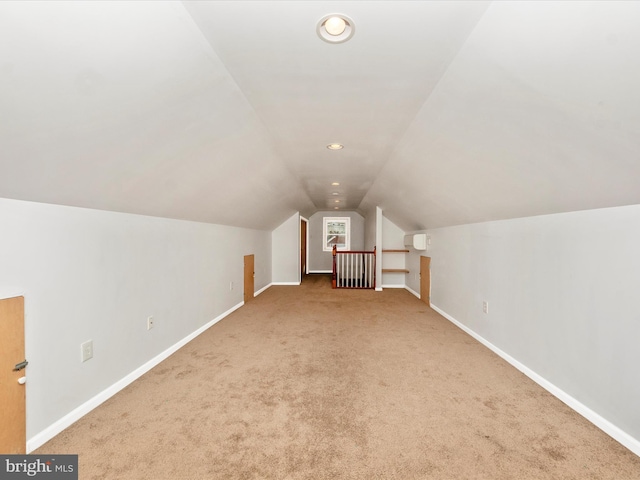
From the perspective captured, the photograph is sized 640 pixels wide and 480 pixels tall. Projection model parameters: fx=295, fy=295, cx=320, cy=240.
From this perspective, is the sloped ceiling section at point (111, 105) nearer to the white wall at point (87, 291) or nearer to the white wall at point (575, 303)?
the white wall at point (87, 291)

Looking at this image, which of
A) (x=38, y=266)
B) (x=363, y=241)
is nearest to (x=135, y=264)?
(x=38, y=266)

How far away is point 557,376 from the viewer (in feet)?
7.63

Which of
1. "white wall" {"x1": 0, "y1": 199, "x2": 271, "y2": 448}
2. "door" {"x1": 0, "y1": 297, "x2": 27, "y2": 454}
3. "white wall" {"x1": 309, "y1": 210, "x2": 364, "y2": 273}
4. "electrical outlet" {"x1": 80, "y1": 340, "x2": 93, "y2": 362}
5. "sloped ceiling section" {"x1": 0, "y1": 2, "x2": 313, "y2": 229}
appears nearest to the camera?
"sloped ceiling section" {"x1": 0, "y1": 2, "x2": 313, "y2": 229}

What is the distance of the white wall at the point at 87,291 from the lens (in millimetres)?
1729

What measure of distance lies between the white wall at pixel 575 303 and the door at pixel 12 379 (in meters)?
3.52

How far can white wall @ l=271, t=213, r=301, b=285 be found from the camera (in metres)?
7.79

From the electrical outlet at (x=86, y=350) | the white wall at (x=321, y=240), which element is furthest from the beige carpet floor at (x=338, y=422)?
the white wall at (x=321, y=240)

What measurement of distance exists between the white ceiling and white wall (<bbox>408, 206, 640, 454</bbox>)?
0.75 feet

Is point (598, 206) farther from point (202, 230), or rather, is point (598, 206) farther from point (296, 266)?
point (296, 266)

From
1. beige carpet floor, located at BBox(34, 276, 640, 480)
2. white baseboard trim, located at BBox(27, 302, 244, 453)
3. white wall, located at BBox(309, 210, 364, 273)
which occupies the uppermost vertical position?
white wall, located at BBox(309, 210, 364, 273)

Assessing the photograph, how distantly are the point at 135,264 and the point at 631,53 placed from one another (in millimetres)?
3276

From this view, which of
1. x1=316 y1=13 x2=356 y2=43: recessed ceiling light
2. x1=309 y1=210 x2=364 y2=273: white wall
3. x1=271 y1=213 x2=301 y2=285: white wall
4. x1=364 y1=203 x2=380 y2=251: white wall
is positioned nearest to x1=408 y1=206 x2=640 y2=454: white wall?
x1=316 y1=13 x2=356 y2=43: recessed ceiling light

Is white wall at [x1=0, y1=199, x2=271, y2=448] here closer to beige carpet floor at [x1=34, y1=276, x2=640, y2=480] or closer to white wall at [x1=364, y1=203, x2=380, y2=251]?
beige carpet floor at [x1=34, y1=276, x2=640, y2=480]

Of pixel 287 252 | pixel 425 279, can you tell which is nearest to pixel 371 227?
pixel 287 252
